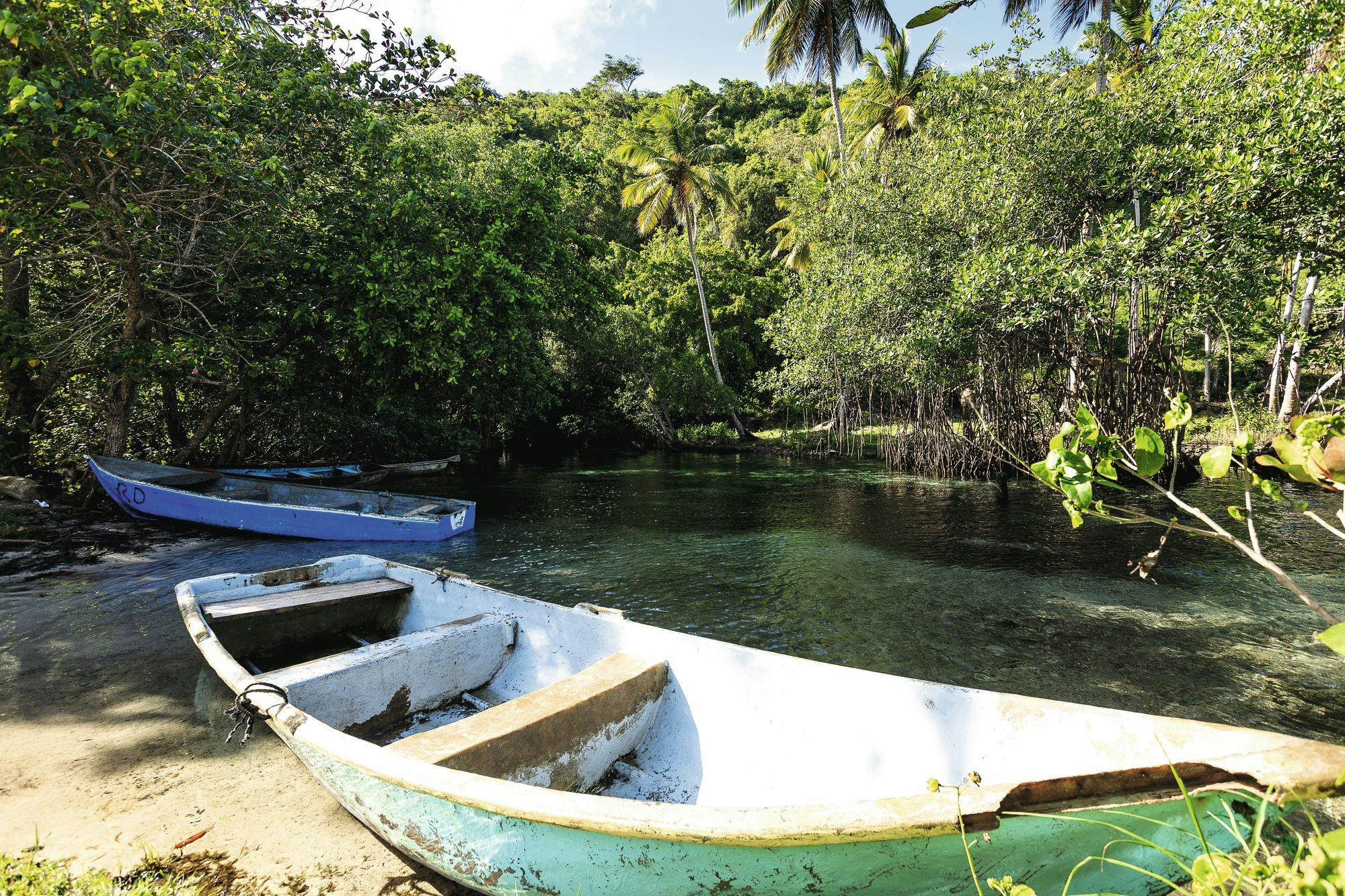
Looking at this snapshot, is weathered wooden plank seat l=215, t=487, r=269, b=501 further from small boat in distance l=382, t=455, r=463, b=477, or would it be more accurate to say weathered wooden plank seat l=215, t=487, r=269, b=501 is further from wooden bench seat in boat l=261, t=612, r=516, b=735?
wooden bench seat in boat l=261, t=612, r=516, b=735

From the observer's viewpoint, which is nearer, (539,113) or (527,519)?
(527,519)

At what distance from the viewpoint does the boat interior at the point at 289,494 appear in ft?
37.2

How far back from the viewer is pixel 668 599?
26.6 feet

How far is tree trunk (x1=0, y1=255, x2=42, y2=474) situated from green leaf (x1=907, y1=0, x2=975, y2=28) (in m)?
13.6

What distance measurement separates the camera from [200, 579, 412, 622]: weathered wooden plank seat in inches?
200

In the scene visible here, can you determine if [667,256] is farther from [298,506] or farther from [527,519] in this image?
[298,506]

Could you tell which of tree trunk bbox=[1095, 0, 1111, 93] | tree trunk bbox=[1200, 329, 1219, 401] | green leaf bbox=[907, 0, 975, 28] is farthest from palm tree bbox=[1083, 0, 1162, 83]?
green leaf bbox=[907, 0, 975, 28]

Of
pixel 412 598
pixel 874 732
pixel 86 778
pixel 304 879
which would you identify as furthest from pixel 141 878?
pixel 874 732

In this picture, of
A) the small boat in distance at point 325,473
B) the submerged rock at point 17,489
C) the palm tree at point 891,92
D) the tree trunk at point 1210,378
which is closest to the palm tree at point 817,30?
the palm tree at point 891,92

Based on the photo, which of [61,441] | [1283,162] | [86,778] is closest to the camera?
[86,778]

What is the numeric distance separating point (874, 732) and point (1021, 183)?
1236 cm

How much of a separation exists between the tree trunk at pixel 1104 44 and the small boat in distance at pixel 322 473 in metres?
19.6

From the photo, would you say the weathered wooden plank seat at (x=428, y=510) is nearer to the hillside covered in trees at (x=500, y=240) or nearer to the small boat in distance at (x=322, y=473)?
the hillside covered in trees at (x=500, y=240)

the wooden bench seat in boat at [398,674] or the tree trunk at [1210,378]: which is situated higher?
the tree trunk at [1210,378]
